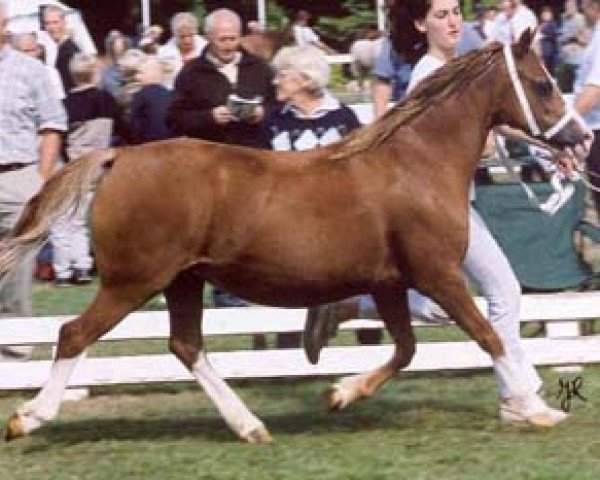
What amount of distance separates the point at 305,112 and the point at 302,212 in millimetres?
2531

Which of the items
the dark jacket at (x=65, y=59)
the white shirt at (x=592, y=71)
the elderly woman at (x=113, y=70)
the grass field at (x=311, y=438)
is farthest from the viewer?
the dark jacket at (x=65, y=59)

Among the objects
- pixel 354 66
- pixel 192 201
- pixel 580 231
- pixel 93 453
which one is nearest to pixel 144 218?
pixel 192 201

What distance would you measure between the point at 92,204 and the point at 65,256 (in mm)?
6481

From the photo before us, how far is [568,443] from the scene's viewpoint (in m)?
8.34

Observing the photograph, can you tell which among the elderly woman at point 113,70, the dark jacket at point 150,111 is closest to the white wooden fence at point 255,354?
the dark jacket at point 150,111

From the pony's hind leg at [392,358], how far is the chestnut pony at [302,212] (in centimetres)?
24

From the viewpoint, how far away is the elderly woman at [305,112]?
10594 millimetres

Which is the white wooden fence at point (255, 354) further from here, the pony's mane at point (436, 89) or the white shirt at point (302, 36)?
the white shirt at point (302, 36)

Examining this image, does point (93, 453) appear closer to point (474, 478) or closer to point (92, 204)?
point (92, 204)

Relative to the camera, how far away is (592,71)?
11141 millimetres

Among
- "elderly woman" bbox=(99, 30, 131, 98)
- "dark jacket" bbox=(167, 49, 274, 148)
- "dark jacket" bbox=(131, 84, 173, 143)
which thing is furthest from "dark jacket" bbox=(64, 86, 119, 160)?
"dark jacket" bbox=(167, 49, 274, 148)

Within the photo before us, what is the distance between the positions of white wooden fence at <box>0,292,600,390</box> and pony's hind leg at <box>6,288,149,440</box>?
1436mm

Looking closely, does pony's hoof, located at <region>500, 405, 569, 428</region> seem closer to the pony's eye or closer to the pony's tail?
the pony's eye

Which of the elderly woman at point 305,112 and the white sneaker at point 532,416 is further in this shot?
the elderly woman at point 305,112
